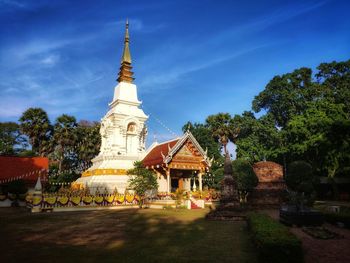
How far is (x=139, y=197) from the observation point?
83.9 feet

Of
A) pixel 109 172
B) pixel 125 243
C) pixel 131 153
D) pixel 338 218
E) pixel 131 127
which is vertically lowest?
pixel 125 243

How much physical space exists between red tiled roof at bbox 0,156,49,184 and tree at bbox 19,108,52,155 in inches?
284

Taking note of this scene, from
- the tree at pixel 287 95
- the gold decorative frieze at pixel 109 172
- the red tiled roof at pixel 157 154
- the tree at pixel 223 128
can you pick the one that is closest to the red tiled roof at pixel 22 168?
the gold decorative frieze at pixel 109 172

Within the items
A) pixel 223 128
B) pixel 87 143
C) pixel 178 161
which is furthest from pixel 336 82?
pixel 87 143

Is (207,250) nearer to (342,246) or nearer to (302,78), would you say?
(342,246)

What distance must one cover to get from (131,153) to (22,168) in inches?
467

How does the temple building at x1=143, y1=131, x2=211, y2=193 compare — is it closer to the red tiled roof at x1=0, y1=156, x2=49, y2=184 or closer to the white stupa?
the white stupa

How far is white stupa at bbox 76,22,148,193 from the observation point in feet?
93.9

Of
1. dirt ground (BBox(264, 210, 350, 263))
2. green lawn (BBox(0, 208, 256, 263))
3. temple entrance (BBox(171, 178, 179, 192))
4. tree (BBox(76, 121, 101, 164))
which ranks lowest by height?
dirt ground (BBox(264, 210, 350, 263))

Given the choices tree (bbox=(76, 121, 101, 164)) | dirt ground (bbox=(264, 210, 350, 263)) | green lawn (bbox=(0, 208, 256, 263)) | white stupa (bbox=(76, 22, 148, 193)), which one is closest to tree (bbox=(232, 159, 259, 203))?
white stupa (bbox=(76, 22, 148, 193))

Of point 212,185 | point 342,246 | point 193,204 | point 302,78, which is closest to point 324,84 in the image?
point 302,78

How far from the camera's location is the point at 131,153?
32406 mm

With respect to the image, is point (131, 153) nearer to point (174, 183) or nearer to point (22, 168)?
point (174, 183)

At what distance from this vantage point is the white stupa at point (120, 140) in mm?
28625
